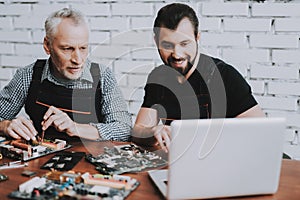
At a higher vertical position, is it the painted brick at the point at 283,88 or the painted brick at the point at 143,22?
the painted brick at the point at 143,22

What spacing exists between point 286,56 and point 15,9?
5.58 feet

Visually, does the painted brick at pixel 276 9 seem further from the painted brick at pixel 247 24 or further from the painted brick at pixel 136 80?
the painted brick at pixel 136 80

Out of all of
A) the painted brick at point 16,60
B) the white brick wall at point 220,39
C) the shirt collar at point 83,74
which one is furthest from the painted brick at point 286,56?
the painted brick at point 16,60

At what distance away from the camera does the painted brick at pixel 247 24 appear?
2088mm

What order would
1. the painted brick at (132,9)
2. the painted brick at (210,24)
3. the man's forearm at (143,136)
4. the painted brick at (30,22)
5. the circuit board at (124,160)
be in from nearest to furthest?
1. the circuit board at (124,160)
2. the man's forearm at (143,136)
3. the painted brick at (210,24)
4. the painted brick at (132,9)
5. the painted brick at (30,22)

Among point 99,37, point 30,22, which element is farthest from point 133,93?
point 30,22

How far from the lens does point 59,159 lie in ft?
4.45

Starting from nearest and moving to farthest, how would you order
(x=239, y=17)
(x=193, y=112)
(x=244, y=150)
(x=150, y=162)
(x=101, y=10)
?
(x=244, y=150) → (x=150, y=162) → (x=193, y=112) → (x=239, y=17) → (x=101, y=10)

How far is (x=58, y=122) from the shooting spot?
1562 millimetres

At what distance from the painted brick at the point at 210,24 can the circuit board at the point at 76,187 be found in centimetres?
125

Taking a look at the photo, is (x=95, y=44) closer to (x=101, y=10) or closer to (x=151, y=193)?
(x=101, y=10)

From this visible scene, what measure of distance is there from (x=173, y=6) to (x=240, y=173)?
1.09m

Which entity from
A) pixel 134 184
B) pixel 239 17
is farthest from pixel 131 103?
pixel 134 184

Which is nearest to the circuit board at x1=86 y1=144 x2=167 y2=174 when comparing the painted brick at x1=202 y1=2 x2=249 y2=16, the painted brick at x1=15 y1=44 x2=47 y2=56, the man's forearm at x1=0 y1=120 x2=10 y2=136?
the man's forearm at x1=0 y1=120 x2=10 y2=136
